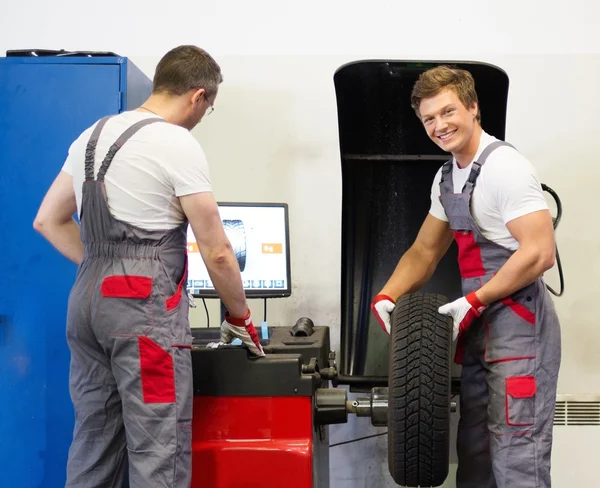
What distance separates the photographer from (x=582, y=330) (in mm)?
2996

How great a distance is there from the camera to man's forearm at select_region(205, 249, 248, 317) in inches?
72.1

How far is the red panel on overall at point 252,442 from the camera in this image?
1906 mm

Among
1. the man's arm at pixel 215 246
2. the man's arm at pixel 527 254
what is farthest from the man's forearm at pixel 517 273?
the man's arm at pixel 215 246

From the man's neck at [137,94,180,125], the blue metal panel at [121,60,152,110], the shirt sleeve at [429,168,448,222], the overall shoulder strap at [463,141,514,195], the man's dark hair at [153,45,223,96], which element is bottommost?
the shirt sleeve at [429,168,448,222]

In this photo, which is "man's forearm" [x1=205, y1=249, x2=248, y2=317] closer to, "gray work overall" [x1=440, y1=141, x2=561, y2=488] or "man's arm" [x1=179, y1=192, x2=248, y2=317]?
"man's arm" [x1=179, y1=192, x2=248, y2=317]

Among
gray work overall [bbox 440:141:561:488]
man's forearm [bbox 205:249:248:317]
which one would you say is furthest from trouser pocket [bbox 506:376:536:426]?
man's forearm [bbox 205:249:248:317]

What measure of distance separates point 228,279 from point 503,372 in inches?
32.1

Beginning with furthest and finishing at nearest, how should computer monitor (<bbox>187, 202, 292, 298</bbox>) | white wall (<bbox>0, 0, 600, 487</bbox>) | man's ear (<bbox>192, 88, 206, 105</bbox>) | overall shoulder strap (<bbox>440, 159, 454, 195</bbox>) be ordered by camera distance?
white wall (<bbox>0, 0, 600, 487</bbox>)
computer monitor (<bbox>187, 202, 292, 298</bbox>)
overall shoulder strap (<bbox>440, 159, 454, 195</bbox>)
man's ear (<bbox>192, 88, 206, 105</bbox>)

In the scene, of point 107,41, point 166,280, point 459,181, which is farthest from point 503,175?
point 107,41

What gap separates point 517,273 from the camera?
1.95 m

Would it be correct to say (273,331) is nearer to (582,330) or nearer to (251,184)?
(251,184)

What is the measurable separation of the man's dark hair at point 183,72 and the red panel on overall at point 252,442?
847mm

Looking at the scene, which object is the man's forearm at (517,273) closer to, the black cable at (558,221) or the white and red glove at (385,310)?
the white and red glove at (385,310)

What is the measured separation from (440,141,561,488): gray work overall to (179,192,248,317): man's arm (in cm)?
72
